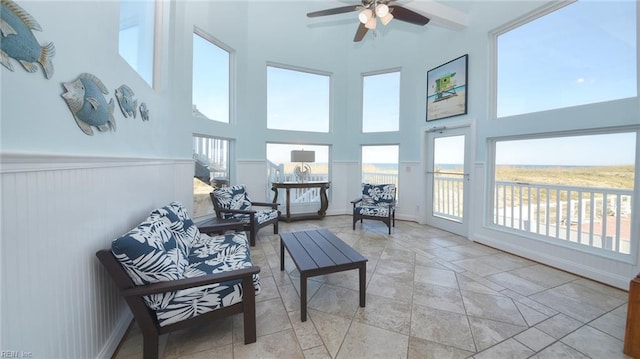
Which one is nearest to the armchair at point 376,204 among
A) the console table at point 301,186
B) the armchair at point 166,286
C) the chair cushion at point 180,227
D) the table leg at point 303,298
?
the console table at point 301,186

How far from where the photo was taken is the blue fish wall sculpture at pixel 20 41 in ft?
2.72

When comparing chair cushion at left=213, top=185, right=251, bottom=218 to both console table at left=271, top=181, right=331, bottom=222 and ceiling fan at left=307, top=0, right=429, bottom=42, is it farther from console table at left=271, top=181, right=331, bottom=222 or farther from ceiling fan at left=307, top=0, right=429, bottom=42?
ceiling fan at left=307, top=0, right=429, bottom=42

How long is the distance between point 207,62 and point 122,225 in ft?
10.4

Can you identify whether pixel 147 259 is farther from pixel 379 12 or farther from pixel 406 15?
pixel 406 15

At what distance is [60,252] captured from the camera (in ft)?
3.60

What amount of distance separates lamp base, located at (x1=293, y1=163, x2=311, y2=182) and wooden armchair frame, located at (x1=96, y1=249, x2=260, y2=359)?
3556mm

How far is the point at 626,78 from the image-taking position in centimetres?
228

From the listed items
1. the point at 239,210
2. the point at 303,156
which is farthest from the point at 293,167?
the point at 239,210

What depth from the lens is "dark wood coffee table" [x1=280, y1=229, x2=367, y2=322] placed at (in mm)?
1803

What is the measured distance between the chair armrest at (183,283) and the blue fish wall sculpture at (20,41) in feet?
3.66

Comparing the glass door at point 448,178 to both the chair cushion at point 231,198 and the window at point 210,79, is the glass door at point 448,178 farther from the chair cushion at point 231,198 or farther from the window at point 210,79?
the window at point 210,79

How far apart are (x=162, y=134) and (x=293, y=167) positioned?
2.74 meters

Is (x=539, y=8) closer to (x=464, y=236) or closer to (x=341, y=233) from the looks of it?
(x=464, y=236)

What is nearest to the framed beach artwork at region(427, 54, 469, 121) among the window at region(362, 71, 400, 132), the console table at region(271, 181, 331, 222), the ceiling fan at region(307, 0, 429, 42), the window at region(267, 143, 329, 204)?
the window at region(362, 71, 400, 132)
